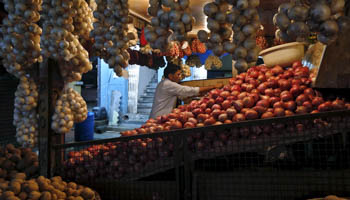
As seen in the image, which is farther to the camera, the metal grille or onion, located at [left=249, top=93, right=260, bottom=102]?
onion, located at [left=249, top=93, right=260, bottom=102]

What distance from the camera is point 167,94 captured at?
13.1 feet

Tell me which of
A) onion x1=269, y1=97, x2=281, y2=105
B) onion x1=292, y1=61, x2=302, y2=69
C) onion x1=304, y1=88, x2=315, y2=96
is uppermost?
onion x1=292, y1=61, x2=302, y2=69

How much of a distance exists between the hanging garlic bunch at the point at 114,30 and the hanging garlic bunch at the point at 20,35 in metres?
0.93

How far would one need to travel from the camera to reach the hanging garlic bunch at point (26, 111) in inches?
99.9

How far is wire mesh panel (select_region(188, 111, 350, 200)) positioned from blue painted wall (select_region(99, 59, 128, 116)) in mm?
8571

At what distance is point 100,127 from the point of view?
9148 millimetres

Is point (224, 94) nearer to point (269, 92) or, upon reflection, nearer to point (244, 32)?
point (269, 92)

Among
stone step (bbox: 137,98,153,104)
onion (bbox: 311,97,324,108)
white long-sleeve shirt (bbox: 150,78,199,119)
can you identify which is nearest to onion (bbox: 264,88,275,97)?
onion (bbox: 311,97,324,108)

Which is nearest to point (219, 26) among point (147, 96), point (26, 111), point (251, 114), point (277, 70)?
point (251, 114)

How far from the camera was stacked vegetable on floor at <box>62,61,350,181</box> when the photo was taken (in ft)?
6.36

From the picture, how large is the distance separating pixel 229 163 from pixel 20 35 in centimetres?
190

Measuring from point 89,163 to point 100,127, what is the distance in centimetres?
716

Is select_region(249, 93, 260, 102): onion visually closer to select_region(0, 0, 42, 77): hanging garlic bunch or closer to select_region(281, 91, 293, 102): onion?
select_region(281, 91, 293, 102): onion

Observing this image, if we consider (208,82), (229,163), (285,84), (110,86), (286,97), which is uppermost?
(110,86)
